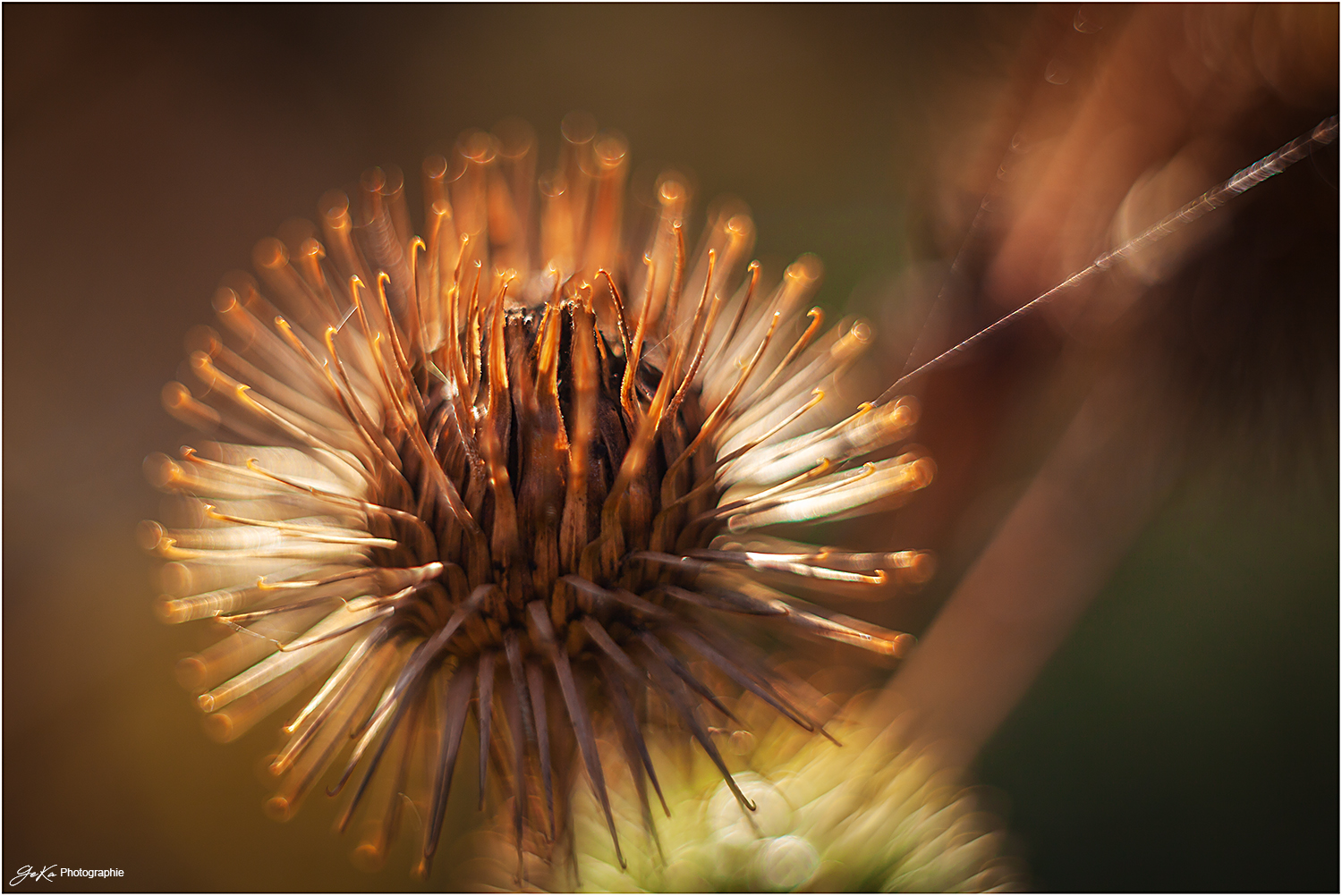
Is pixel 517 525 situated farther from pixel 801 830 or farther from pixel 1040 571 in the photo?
pixel 1040 571

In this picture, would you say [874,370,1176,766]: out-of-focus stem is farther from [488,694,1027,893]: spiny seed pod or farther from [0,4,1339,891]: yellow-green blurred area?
[488,694,1027,893]: spiny seed pod

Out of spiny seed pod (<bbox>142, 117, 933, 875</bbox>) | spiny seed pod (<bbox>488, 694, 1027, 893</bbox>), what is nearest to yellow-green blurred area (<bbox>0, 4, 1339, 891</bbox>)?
spiny seed pod (<bbox>488, 694, 1027, 893</bbox>)

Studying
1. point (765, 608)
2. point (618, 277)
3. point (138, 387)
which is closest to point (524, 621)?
point (765, 608)

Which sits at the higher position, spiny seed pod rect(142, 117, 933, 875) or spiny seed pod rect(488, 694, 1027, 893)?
spiny seed pod rect(142, 117, 933, 875)

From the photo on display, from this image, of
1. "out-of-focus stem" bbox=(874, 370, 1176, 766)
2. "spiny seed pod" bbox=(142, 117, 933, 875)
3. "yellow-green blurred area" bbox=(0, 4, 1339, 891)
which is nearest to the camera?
"spiny seed pod" bbox=(142, 117, 933, 875)

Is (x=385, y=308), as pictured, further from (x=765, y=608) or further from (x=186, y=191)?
(x=186, y=191)

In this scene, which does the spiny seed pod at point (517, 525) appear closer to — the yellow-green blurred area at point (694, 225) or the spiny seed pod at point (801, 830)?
the spiny seed pod at point (801, 830)
